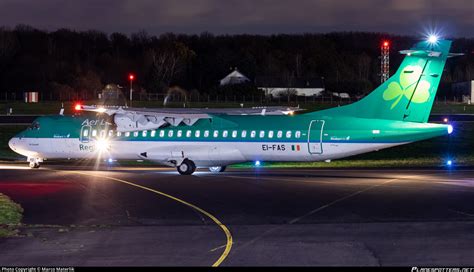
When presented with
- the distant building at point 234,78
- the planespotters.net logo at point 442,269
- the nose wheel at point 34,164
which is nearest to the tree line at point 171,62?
the distant building at point 234,78

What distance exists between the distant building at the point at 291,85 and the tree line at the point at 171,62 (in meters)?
2.39

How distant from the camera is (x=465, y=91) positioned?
105m

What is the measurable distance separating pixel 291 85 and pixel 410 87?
3348 inches

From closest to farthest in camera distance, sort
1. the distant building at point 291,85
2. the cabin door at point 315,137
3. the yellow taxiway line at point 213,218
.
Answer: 1. the yellow taxiway line at point 213,218
2. the cabin door at point 315,137
3. the distant building at point 291,85

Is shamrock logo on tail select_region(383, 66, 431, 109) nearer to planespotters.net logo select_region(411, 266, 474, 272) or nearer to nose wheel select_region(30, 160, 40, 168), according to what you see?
planespotters.net logo select_region(411, 266, 474, 272)

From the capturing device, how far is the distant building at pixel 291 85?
110 metres

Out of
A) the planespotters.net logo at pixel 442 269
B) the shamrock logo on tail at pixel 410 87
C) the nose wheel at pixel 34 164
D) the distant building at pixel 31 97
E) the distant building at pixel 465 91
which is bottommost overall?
the planespotters.net logo at pixel 442 269

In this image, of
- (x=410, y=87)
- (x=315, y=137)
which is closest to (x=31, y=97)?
(x=315, y=137)

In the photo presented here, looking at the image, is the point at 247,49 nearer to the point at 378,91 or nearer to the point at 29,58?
the point at 29,58

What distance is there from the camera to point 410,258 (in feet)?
47.8

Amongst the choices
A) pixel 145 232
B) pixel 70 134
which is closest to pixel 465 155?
pixel 70 134

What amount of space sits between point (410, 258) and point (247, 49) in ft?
399

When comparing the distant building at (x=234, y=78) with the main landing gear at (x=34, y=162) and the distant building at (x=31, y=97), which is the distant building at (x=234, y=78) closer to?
the distant building at (x=31, y=97)

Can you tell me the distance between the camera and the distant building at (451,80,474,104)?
98.5 m
